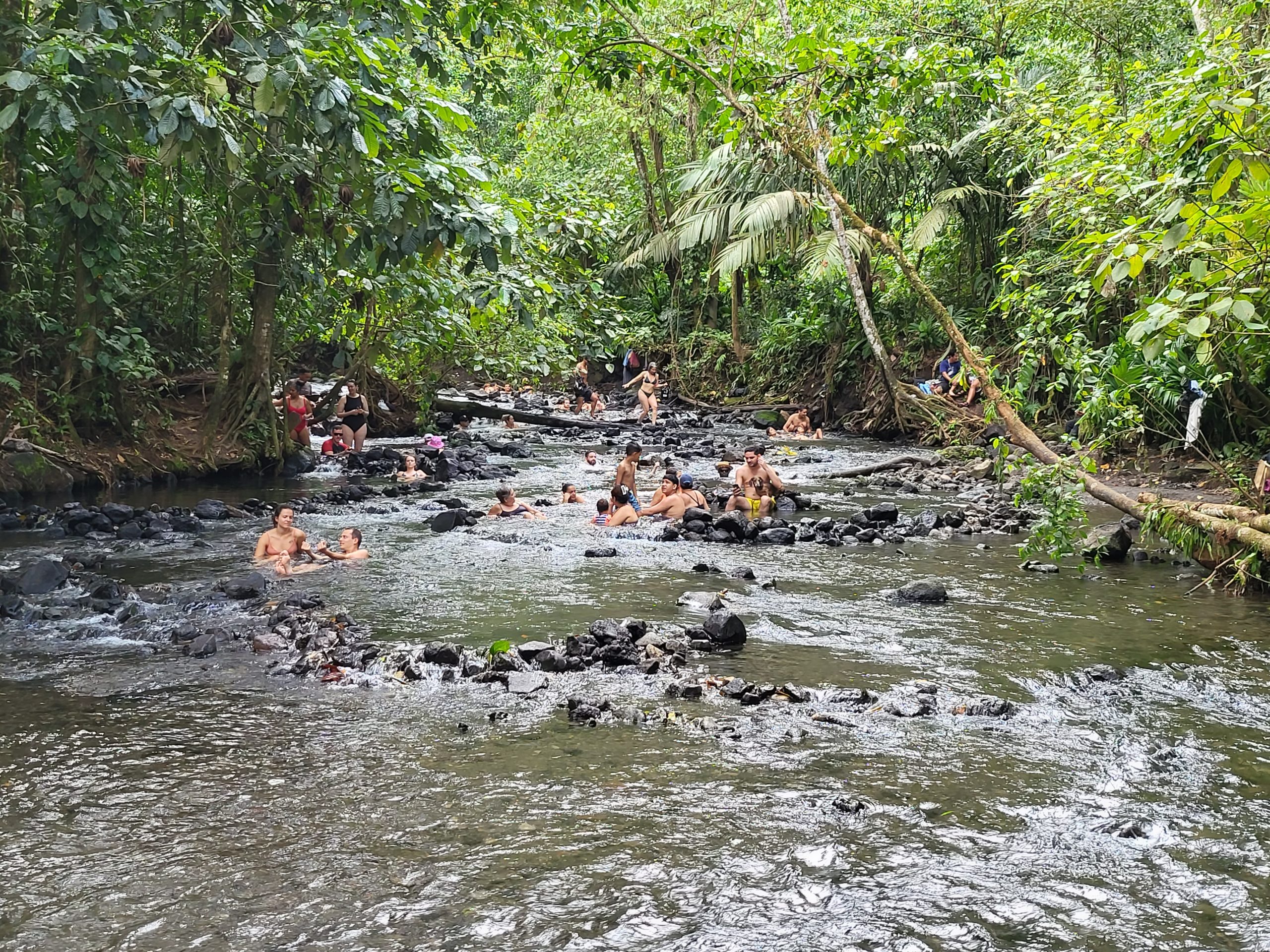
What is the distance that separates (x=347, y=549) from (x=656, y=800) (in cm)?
681

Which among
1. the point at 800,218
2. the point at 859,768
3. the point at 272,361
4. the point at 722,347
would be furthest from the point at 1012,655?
the point at 722,347

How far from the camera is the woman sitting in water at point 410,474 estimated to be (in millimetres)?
16234

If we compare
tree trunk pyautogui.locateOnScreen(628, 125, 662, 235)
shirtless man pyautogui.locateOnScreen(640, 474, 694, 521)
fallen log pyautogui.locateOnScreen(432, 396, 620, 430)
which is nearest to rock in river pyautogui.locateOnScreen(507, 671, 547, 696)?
shirtless man pyautogui.locateOnScreen(640, 474, 694, 521)

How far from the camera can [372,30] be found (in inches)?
331

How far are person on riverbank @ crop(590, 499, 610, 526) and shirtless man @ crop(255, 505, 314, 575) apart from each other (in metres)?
Answer: 3.57

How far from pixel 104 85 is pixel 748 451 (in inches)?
325

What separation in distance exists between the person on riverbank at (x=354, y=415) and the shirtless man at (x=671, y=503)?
8408 millimetres

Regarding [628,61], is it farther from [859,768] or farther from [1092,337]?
[1092,337]

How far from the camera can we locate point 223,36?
7883 millimetres

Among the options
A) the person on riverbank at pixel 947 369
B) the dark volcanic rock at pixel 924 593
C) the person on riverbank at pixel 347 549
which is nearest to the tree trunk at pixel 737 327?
the person on riverbank at pixel 947 369

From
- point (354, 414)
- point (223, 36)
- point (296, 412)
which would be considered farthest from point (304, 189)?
point (354, 414)

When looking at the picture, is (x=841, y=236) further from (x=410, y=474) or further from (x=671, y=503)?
(x=410, y=474)

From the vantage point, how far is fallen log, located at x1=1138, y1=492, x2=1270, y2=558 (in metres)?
8.24

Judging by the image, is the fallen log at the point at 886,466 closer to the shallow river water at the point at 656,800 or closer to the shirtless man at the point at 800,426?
the shirtless man at the point at 800,426
